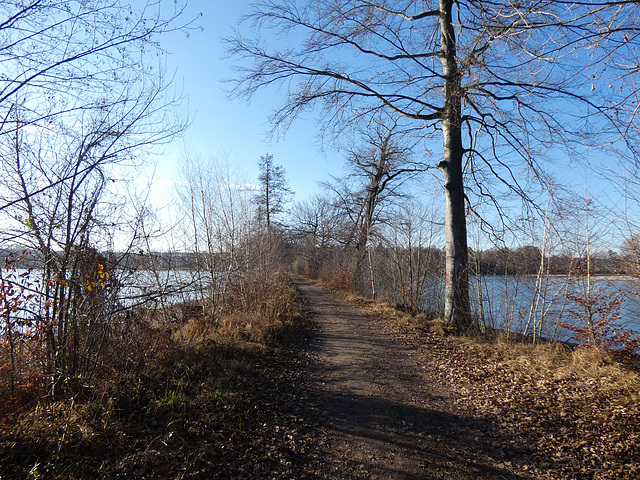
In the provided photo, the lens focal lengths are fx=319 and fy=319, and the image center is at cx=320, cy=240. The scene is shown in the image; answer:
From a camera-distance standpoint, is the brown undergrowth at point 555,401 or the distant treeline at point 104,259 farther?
the distant treeline at point 104,259

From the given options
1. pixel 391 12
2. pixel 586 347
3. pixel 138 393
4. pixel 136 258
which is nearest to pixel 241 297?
pixel 136 258

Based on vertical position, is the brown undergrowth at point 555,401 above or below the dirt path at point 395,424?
above

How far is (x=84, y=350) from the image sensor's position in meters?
4.04

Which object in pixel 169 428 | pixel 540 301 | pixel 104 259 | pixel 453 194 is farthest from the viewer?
pixel 453 194

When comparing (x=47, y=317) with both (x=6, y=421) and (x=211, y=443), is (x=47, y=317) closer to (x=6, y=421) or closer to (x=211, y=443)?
(x=6, y=421)

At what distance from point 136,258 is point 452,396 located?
5131 mm

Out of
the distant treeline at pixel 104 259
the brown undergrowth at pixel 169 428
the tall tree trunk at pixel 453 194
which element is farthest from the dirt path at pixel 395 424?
the distant treeline at pixel 104 259

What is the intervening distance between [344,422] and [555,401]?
8.70 ft

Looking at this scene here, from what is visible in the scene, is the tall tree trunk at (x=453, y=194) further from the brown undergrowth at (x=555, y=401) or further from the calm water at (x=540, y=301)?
the brown undergrowth at (x=555, y=401)

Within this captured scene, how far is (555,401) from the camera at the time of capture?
398cm

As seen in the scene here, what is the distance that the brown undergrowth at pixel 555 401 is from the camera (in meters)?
2.92

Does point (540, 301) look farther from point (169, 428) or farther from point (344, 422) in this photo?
point (169, 428)

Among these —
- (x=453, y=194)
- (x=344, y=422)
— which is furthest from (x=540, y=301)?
(x=344, y=422)

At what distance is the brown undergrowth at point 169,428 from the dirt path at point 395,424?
1.50 feet
